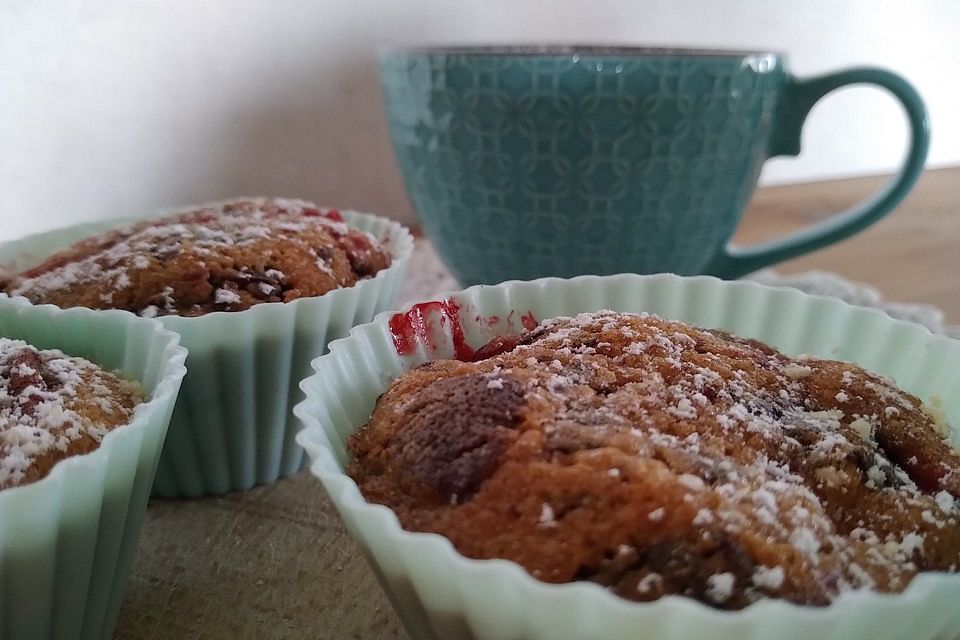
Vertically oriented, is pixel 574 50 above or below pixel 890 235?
above

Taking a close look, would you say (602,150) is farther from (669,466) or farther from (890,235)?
(890,235)

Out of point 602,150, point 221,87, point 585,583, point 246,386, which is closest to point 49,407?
point 246,386

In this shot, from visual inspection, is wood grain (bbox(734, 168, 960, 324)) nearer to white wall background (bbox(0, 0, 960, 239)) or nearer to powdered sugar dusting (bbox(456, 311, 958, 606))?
white wall background (bbox(0, 0, 960, 239))

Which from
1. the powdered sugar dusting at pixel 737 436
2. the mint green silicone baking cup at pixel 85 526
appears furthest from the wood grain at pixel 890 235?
the mint green silicone baking cup at pixel 85 526

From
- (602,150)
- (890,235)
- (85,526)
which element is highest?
(602,150)

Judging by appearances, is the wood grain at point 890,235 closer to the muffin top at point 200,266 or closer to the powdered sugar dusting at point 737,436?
the powdered sugar dusting at point 737,436

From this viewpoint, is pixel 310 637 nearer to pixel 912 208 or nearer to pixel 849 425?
pixel 849 425
